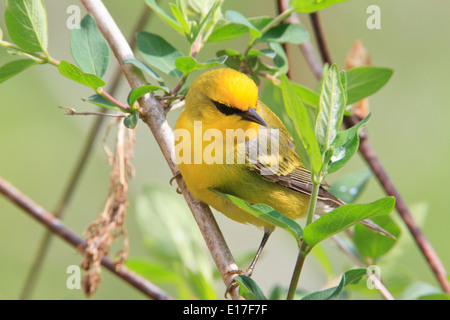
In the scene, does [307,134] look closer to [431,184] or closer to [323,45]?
[323,45]

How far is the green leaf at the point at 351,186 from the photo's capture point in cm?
284

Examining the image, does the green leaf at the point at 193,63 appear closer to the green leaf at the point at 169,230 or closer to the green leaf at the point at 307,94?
the green leaf at the point at 307,94

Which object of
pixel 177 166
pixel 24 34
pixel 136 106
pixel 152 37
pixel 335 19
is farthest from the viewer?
pixel 335 19

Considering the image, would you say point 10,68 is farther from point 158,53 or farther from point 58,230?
point 58,230

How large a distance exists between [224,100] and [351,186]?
2.90 feet

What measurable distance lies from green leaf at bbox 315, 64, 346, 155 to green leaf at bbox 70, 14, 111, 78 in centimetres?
94

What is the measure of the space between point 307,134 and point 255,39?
975mm

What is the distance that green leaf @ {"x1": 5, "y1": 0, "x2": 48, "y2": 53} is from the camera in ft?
5.93

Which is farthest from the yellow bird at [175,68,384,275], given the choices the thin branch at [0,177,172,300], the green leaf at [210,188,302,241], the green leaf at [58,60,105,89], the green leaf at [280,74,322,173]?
the green leaf at [280,74,322,173]

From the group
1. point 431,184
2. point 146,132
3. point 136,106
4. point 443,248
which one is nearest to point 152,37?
point 136,106

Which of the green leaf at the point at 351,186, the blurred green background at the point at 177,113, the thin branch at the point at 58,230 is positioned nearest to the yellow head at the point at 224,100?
the green leaf at the point at 351,186

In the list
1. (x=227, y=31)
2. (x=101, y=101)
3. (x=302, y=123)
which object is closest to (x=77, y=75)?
(x=101, y=101)

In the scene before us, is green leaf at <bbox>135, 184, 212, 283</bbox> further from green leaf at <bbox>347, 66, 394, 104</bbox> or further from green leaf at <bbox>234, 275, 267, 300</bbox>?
green leaf at <bbox>347, 66, 394, 104</bbox>
